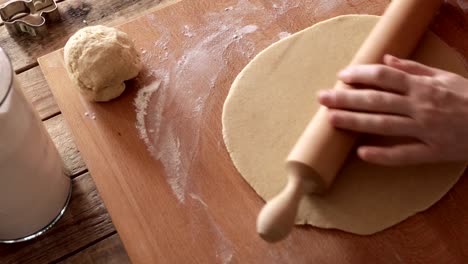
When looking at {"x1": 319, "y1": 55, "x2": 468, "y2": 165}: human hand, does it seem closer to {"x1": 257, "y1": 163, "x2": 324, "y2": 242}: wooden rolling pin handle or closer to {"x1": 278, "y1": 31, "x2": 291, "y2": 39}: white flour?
{"x1": 257, "y1": 163, "x2": 324, "y2": 242}: wooden rolling pin handle

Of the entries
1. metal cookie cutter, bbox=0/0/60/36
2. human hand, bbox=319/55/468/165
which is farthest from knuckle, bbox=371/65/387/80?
metal cookie cutter, bbox=0/0/60/36

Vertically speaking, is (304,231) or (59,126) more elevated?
(304,231)

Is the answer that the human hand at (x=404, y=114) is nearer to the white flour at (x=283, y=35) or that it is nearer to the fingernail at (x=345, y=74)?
the fingernail at (x=345, y=74)

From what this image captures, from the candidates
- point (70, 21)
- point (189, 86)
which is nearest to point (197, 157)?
point (189, 86)

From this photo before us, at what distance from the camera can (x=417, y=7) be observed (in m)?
0.95

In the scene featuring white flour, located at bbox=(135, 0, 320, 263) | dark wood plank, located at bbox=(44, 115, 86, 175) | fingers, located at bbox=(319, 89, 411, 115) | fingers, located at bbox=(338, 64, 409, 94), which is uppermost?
fingers, located at bbox=(338, 64, 409, 94)

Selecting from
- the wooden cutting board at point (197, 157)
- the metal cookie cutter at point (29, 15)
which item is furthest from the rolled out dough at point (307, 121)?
the metal cookie cutter at point (29, 15)

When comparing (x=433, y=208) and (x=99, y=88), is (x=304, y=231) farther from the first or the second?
(x=99, y=88)

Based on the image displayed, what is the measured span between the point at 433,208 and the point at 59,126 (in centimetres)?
81

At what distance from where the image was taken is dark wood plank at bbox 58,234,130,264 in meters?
1.04

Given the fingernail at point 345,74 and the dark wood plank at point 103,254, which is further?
the dark wood plank at point 103,254

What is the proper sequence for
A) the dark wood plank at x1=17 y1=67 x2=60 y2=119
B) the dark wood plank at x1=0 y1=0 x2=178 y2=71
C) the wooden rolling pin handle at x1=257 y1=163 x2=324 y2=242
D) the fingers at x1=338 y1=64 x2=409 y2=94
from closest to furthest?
the wooden rolling pin handle at x1=257 y1=163 x2=324 y2=242, the fingers at x1=338 y1=64 x2=409 y2=94, the dark wood plank at x1=17 y1=67 x2=60 y2=119, the dark wood plank at x1=0 y1=0 x2=178 y2=71

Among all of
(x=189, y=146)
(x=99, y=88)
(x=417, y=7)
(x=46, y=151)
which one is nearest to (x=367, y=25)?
(x=417, y=7)

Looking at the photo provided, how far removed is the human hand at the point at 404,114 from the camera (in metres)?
0.81
